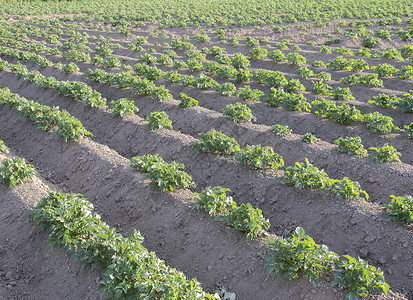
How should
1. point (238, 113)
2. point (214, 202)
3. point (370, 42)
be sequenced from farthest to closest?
point (370, 42), point (238, 113), point (214, 202)

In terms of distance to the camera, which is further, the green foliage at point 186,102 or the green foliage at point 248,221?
the green foliage at point 186,102

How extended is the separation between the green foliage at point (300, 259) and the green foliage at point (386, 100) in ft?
33.0

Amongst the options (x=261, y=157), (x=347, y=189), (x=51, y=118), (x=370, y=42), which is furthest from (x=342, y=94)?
(x=370, y=42)

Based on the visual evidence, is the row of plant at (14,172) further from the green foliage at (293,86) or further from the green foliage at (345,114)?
the green foliage at (293,86)

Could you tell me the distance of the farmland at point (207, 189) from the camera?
6602 millimetres

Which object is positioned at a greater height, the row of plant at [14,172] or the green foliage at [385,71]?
the row of plant at [14,172]

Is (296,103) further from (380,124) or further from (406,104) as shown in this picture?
(406,104)

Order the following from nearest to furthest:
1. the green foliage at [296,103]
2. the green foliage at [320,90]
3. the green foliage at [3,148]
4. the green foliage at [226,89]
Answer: the green foliage at [3,148], the green foliage at [296,103], the green foliage at [226,89], the green foliage at [320,90]

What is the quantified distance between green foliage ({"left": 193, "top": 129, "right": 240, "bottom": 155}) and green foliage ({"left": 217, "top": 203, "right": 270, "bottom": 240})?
11.3ft

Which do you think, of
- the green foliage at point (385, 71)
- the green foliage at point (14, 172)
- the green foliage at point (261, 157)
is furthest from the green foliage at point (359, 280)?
the green foliage at point (385, 71)

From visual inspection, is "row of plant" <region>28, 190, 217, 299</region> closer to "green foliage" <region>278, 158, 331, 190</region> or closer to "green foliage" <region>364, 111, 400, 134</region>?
"green foliage" <region>278, 158, 331, 190</region>

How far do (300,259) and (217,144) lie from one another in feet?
17.4

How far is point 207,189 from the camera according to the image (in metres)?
8.12

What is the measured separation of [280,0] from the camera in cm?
5422
